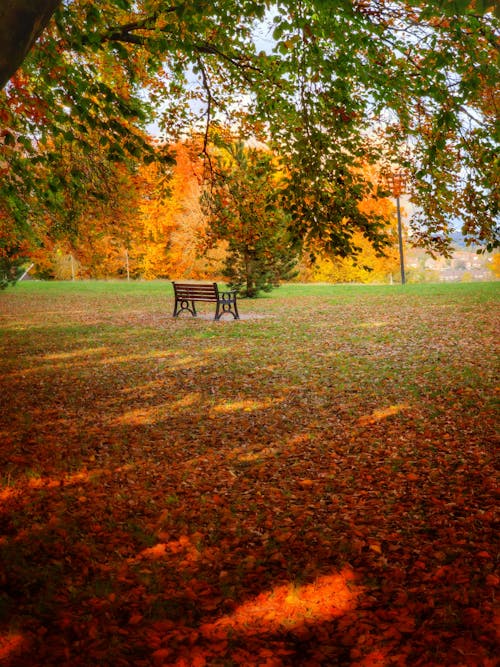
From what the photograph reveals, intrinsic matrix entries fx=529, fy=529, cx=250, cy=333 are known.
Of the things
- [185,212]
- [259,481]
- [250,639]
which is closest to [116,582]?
[250,639]

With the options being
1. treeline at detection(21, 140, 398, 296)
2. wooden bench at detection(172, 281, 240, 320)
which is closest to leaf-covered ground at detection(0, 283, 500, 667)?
treeline at detection(21, 140, 398, 296)

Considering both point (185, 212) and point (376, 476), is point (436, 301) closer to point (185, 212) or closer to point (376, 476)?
point (376, 476)

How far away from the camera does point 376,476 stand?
5.38m

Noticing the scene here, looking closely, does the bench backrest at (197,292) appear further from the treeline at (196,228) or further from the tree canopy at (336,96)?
the tree canopy at (336,96)

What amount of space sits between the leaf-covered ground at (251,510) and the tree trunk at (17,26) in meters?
3.36

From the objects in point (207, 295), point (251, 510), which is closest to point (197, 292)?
point (207, 295)

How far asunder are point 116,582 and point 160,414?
12.8 feet

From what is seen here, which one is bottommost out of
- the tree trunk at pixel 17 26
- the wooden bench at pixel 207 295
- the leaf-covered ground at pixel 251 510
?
the leaf-covered ground at pixel 251 510

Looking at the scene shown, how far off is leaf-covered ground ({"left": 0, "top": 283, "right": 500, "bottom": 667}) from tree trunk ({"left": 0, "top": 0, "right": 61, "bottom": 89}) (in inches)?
132

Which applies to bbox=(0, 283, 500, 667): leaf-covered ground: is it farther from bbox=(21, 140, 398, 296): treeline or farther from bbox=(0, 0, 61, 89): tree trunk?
bbox=(0, 0, 61, 89): tree trunk

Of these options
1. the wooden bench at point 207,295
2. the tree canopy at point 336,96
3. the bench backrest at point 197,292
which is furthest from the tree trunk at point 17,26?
the bench backrest at point 197,292

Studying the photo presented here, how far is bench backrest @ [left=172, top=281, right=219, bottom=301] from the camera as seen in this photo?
53.9 ft

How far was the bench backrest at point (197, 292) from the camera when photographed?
647 inches

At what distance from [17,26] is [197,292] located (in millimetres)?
14093
